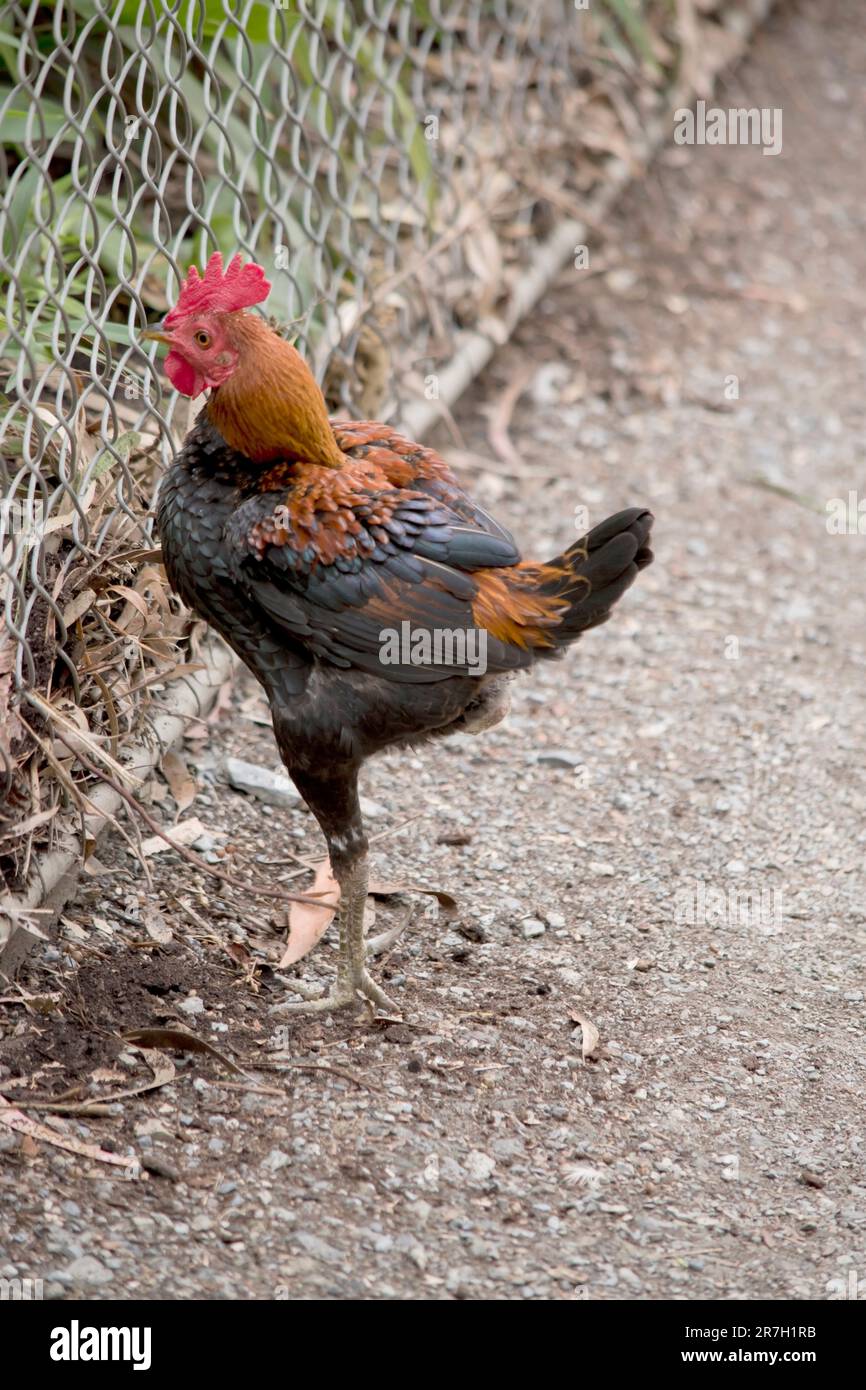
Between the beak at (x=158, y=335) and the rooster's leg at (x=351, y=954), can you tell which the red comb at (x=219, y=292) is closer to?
the beak at (x=158, y=335)

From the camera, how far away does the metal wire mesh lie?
3.42 metres

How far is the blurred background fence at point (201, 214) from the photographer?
3.36 meters

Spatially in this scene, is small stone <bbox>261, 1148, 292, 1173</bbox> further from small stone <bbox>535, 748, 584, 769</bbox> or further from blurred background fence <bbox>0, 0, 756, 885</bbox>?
small stone <bbox>535, 748, 584, 769</bbox>

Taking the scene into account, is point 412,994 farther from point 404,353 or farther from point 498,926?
point 404,353

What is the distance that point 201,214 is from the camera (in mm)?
4547

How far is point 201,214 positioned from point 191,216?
21.1 inches

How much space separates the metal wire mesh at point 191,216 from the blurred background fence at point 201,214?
0.04 feet

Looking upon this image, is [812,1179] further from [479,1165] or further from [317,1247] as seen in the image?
[317,1247]

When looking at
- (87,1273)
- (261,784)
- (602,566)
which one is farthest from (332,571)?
(87,1273)

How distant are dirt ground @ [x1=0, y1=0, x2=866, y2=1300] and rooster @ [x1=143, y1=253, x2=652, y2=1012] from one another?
37 cm

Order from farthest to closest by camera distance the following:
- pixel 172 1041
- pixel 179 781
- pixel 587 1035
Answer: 1. pixel 179 781
2. pixel 587 1035
3. pixel 172 1041

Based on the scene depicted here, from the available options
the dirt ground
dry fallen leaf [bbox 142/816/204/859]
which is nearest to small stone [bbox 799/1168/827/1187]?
the dirt ground

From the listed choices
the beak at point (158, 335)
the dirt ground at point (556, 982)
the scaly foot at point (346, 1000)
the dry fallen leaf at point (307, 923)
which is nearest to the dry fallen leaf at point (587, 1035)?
the dirt ground at point (556, 982)

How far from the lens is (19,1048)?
9.92 feet
